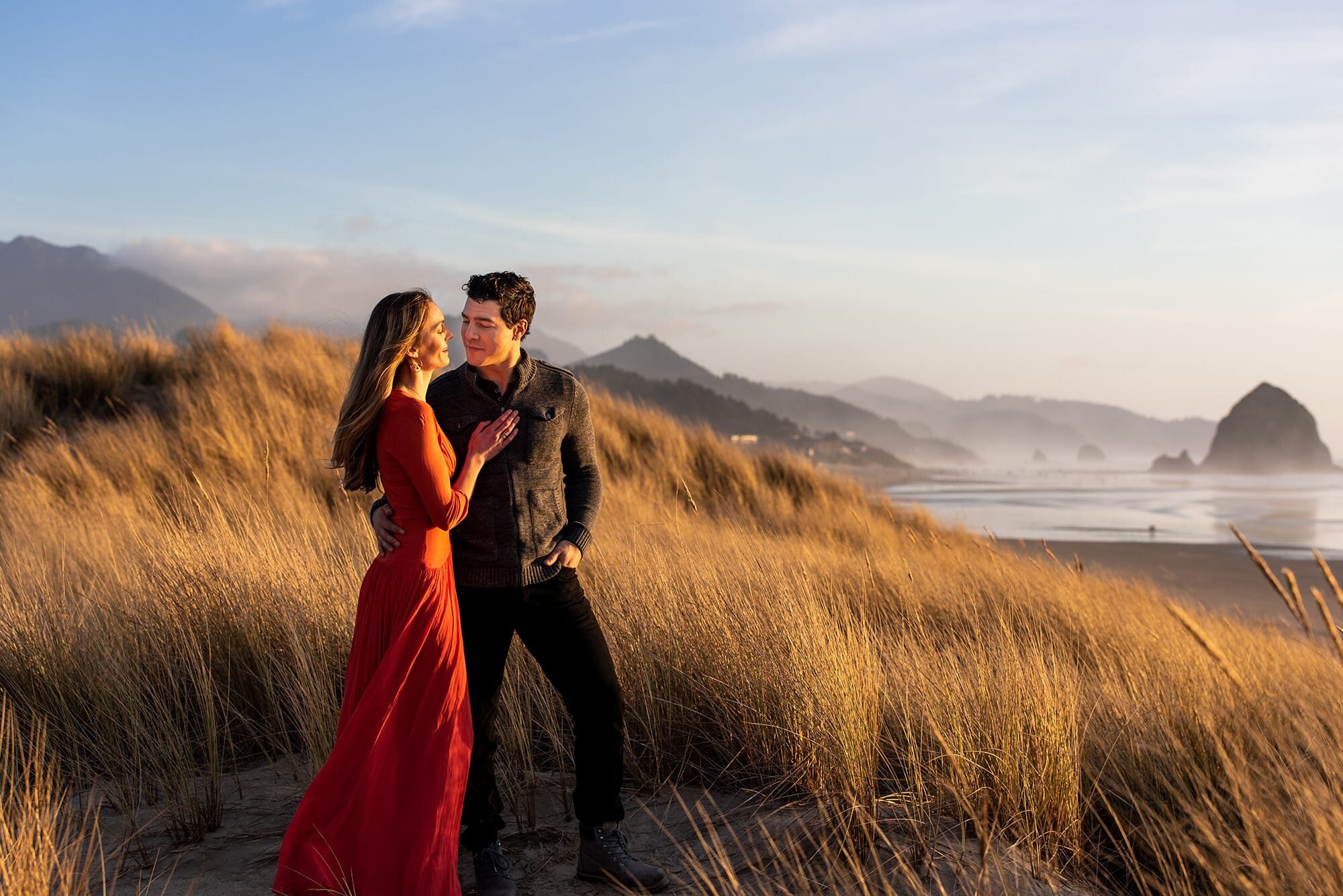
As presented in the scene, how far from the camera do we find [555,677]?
9.21 ft

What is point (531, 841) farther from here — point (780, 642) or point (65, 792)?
point (65, 792)

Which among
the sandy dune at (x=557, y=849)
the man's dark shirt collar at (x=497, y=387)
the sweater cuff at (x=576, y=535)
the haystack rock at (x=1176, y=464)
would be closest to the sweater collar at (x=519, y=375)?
the man's dark shirt collar at (x=497, y=387)

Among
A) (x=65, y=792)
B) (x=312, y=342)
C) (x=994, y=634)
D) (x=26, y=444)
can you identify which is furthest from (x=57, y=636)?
(x=312, y=342)

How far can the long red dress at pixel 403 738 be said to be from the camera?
2553mm

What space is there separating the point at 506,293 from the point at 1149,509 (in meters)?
24.0

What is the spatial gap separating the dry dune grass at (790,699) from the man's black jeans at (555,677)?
451 millimetres

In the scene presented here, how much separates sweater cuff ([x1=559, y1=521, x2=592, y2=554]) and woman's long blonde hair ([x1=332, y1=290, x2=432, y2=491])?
25.5 inches

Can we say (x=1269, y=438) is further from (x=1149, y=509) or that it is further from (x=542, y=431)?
(x=542, y=431)

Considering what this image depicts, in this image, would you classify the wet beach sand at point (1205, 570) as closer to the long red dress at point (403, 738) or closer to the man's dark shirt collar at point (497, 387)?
the man's dark shirt collar at point (497, 387)

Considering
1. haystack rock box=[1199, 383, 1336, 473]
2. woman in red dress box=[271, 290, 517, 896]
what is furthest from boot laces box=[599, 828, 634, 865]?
haystack rock box=[1199, 383, 1336, 473]

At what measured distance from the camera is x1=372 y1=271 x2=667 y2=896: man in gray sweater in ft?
8.97

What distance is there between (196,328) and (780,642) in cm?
1219

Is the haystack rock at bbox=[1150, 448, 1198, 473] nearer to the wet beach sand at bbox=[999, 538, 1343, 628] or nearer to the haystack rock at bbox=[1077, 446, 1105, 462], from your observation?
the haystack rock at bbox=[1077, 446, 1105, 462]

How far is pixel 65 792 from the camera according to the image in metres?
3.36
